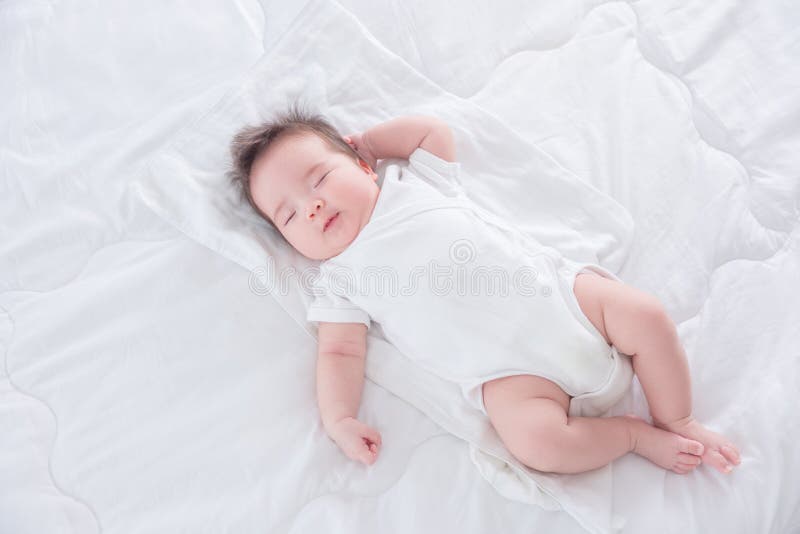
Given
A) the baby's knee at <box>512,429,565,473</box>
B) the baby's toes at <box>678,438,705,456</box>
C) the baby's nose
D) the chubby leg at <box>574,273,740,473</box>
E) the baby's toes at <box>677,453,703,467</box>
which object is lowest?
the baby's knee at <box>512,429,565,473</box>

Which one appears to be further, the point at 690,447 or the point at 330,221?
the point at 330,221

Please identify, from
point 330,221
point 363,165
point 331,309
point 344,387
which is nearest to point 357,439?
point 344,387

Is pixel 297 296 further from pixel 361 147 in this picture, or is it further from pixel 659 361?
pixel 659 361

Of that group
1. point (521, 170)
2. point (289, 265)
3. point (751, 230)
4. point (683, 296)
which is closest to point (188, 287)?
point (289, 265)

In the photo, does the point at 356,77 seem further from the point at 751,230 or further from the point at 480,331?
the point at 751,230

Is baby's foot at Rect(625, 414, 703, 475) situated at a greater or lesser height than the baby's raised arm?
greater

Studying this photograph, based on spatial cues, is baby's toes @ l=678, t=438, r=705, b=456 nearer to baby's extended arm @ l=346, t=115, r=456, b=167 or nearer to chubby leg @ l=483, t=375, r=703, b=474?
chubby leg @ l=483, t=375, r=703, b=474


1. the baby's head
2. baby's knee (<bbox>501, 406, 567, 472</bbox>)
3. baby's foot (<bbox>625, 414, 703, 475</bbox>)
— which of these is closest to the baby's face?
the baby's head

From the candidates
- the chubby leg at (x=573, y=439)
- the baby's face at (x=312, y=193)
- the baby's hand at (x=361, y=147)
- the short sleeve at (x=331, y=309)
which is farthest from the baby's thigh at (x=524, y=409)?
the baby's hand at (x=361, y=147)

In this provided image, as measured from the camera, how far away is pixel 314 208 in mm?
1066

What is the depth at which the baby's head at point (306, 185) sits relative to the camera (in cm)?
108

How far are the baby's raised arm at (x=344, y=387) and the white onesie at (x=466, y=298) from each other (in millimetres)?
27

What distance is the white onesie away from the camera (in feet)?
3.29

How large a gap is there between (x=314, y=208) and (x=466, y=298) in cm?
27
